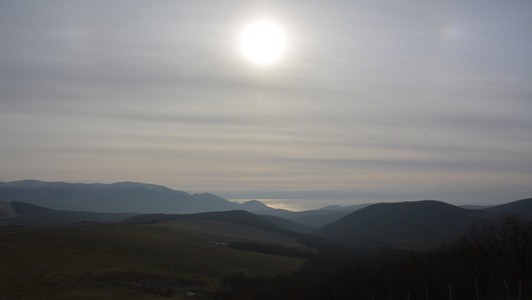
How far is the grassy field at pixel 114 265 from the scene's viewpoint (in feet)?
260

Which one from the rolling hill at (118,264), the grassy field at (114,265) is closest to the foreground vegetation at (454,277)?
the rolling hill at (118,264)

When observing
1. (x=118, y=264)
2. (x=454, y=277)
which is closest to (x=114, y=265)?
(x=118, y=264)

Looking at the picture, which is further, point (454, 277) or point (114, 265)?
point (114, 265)

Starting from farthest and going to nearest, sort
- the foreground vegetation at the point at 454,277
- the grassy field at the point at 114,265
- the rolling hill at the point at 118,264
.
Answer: the rolling hill at the point at 118,264 → the grassy field at the point at 114,265 → the foreground vegetation at the point at 454,277

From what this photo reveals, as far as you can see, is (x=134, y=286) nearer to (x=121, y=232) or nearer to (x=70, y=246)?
(x=70, y=246)

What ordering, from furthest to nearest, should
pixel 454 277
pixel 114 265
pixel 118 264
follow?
pixel 118 264
pixel 114 265
pixel 454 277

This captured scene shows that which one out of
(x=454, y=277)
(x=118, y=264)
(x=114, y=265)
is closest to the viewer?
(x=454, y=277)

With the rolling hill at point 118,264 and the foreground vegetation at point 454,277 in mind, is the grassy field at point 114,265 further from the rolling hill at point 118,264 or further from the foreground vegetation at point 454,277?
the foreground vegetation at point 454,277

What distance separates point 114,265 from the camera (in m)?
99.7

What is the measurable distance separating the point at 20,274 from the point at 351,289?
5359 centimetres

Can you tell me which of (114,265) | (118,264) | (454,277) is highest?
(454,277)

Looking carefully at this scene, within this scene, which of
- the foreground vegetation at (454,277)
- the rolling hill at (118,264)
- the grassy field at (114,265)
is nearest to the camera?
the foreground vegetation at (454,277)

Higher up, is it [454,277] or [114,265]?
[454,277]

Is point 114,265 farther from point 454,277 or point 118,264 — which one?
point 454,277
